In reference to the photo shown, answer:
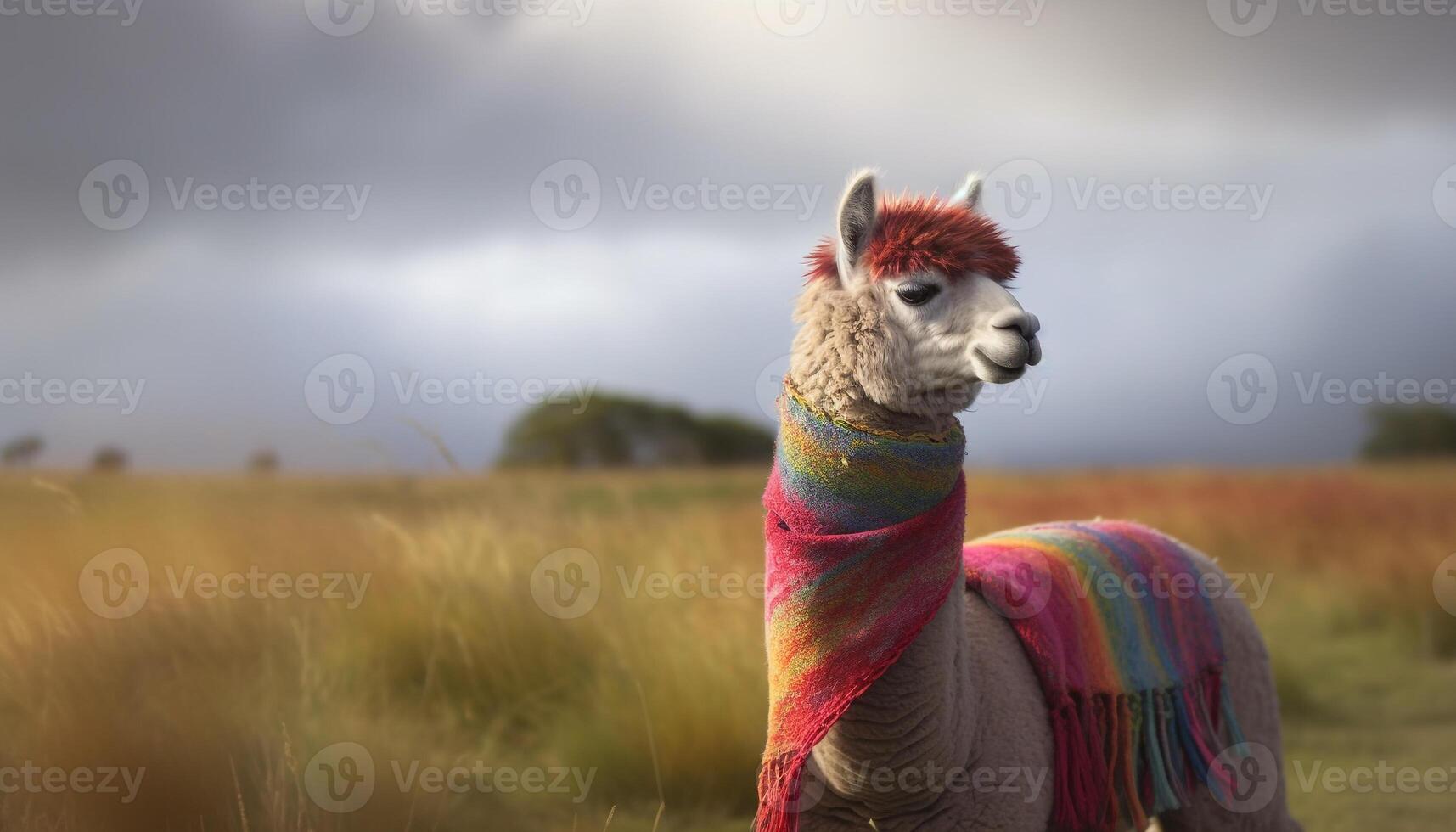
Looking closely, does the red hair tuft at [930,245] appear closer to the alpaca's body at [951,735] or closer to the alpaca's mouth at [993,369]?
the alpaca's mouth at [993,369]

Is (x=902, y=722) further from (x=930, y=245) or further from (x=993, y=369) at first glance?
(x=930, y=245)

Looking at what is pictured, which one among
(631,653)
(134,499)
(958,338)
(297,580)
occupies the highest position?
(958,338)

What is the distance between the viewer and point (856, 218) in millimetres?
2625

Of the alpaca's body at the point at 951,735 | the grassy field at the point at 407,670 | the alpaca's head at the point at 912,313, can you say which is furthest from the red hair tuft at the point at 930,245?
the grassy field at the point at 407,670

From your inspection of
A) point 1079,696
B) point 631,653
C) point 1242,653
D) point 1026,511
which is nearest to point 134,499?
point 631,653

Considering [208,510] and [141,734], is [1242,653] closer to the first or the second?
[141,734]

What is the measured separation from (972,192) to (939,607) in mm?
1197

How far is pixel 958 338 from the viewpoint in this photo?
8.10 ft

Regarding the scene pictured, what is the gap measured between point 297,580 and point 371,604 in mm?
389

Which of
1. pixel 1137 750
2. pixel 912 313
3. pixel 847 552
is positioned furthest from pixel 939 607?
pixel 1137 750

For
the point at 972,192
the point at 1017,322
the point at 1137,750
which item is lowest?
the point at 1137,750

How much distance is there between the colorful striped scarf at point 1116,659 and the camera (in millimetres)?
3062

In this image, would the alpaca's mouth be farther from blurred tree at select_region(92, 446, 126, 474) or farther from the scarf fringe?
blurred tree at select_region(92, 446, 126, 474)

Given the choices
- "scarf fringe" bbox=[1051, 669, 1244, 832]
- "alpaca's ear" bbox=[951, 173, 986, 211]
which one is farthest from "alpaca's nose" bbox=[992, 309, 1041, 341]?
"scarf fringe" bbox=[1051, 669, 1244, 832]
